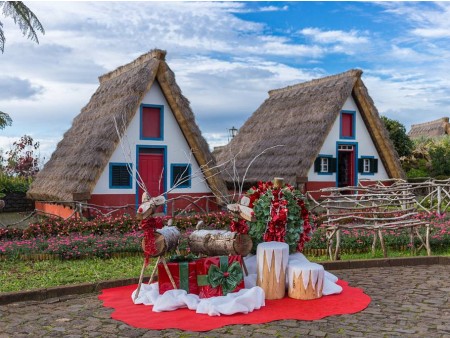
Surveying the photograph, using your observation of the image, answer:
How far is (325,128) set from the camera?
856 inches

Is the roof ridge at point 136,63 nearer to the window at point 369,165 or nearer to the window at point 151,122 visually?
the window at point 151,122

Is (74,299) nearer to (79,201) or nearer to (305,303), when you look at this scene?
(305,303)

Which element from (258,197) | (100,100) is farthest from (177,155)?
(258,197)

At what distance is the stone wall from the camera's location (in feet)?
79.0

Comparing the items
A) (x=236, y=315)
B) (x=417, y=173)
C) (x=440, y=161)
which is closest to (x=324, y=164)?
(x=440, y=161)

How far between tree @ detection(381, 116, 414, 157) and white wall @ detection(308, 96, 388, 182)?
6.97 meters

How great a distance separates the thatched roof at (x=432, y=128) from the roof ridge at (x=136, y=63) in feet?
99.6

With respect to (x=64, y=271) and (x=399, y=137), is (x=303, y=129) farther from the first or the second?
(x=64, y=271)

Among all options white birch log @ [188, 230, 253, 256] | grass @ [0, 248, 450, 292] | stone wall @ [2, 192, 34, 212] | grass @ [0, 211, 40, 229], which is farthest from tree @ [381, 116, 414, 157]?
white birch log @ [188, 230, 253, 256]

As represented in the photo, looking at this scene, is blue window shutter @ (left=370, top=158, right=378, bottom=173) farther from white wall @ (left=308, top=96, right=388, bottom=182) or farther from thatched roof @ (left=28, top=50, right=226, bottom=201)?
thatched roof @ (left=28, top=50, right=226, bottom=201)

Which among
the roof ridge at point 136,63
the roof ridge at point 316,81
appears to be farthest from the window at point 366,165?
the roof ridge at point 136,63

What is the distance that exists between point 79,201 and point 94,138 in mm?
2380

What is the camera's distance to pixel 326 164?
894 inches

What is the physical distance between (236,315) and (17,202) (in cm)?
1983
